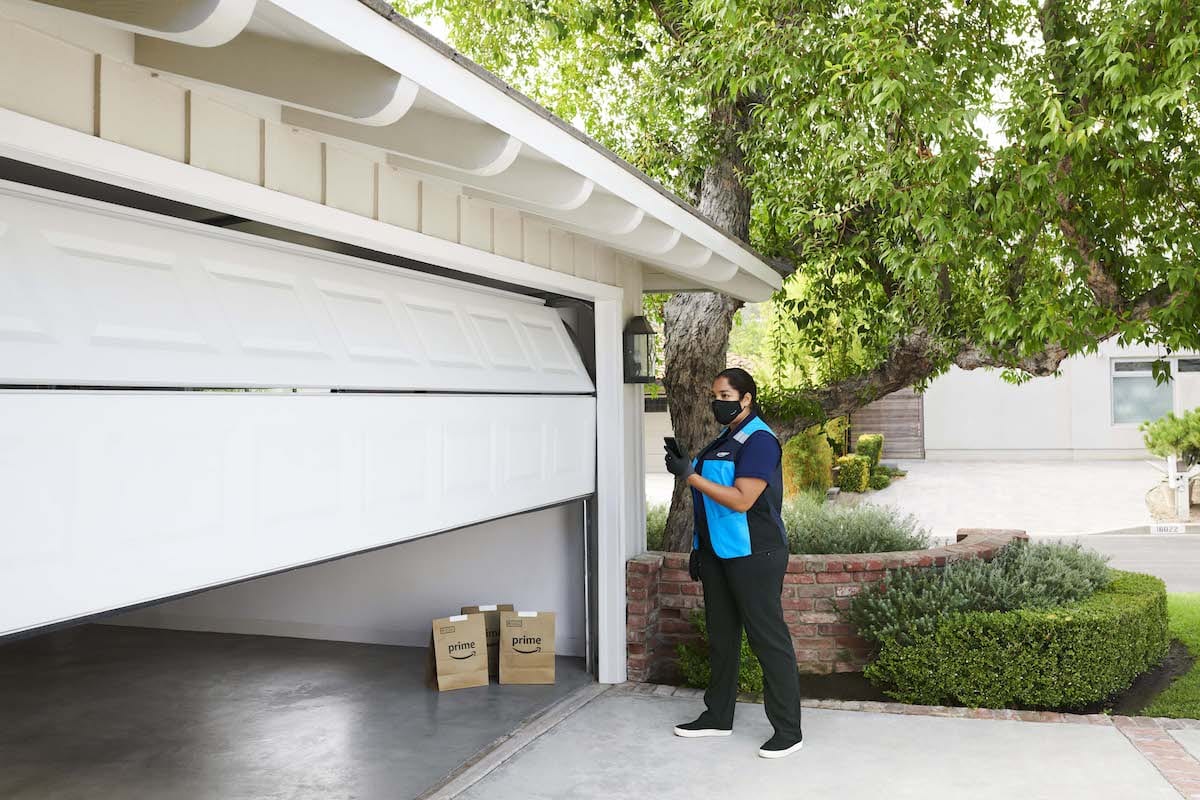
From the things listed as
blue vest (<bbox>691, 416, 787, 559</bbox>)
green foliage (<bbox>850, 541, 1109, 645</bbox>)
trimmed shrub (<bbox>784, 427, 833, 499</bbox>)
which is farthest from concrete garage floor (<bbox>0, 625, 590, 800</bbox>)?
trimmed shrub (<bbox>784, 427, 833, 499</bbox>)

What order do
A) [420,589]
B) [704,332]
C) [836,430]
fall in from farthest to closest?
[836,430] → [704,332] → [420,589]

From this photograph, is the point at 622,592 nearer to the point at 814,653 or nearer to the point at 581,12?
the point at 814,653

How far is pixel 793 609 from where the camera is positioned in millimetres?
6453

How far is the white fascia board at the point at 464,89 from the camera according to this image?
2.50m

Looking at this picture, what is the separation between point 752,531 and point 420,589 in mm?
3200

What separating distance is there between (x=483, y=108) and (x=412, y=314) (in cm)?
146

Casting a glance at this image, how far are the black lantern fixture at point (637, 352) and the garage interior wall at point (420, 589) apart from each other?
1.05 m

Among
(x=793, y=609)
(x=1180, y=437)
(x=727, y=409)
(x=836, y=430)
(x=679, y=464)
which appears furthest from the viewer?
(x=836, y=430)

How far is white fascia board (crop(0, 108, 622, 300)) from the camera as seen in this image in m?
2.56

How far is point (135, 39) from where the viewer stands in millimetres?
2910

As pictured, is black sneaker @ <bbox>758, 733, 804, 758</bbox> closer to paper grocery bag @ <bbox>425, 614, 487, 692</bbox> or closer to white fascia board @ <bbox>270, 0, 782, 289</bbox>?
paper grocery bag @ <bbox>425, 614, 487, 692</bbox>

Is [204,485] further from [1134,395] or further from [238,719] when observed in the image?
[1134,395]

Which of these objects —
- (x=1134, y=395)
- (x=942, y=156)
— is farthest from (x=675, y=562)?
(x=1134, y=395)

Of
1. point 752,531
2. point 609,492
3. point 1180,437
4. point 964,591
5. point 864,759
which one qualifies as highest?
point 1180,437
